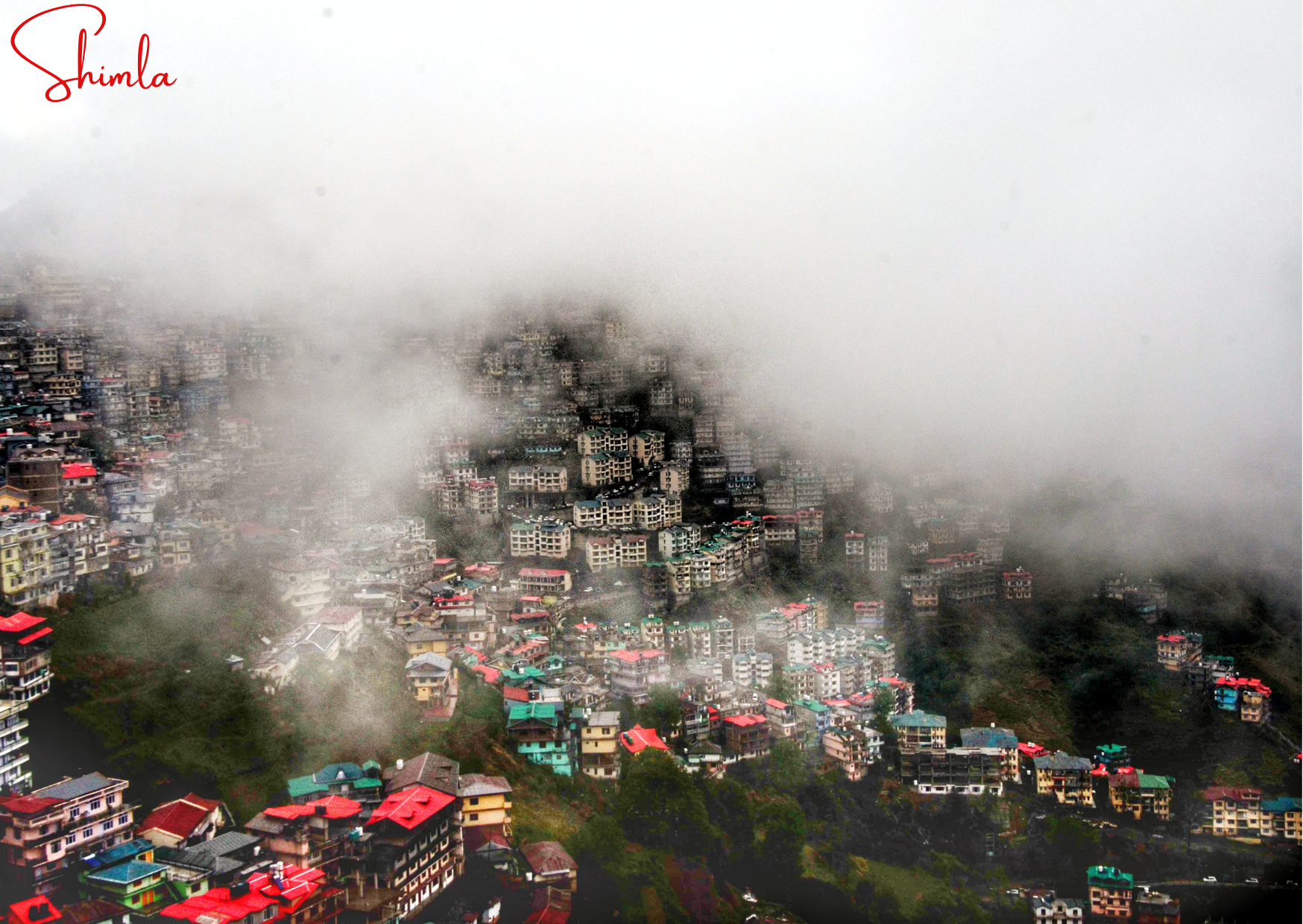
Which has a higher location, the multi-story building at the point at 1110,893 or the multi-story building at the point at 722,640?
the multi-story building at the point at 722,640

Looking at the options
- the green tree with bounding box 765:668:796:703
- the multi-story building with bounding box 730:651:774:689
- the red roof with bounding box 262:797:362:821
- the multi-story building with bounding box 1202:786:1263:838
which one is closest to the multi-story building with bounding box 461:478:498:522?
the multi-story building with bounding box 730:651:774:689

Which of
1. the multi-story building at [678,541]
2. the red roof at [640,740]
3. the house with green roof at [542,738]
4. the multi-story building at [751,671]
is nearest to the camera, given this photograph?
the house with green roof at [542,738]

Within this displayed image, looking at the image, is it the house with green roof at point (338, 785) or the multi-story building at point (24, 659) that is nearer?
the house with green roof at point (338, 785)

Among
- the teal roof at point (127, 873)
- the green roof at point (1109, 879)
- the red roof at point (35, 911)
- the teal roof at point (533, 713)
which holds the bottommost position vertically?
the green roof at point (1109, 879)

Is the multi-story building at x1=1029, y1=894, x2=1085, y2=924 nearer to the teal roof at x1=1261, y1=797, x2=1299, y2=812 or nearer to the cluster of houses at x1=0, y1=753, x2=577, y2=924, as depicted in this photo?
the teal roof at x1=1261, y1=797, x2=1299, y2=812

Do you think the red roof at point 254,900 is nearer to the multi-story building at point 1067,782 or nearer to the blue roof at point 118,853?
the blue roof at point 118,853

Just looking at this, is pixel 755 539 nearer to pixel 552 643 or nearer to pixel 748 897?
pixel 552 643

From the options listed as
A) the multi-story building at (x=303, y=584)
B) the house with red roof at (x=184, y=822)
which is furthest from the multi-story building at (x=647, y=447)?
the house with red roof at (x=184, y=822)
